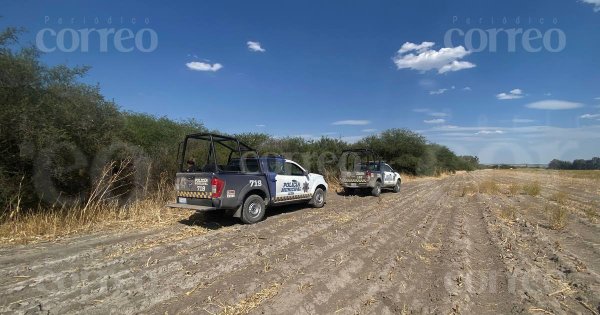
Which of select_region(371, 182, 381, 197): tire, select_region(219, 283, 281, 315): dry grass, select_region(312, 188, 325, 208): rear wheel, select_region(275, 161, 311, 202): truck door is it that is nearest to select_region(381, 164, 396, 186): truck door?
select_region(371, 182, 381, 197): tire

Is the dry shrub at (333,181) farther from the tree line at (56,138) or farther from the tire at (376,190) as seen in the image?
the tree line at (56,138)

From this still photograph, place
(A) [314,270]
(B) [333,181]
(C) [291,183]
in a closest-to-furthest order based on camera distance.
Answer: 1. (A) [314,270]
2. (C) [291,183]
3. (B) [333,181]

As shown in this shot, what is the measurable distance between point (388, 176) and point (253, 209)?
950cm

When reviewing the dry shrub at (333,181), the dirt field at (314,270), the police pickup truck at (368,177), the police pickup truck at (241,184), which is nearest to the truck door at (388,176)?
the police pickup truck at (368,177)

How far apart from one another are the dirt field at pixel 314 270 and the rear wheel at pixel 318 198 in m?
3.04

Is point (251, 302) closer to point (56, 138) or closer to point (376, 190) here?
point (56, 138)

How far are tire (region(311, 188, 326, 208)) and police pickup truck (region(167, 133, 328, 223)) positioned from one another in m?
0.03

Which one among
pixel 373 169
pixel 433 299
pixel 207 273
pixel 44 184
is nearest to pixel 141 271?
pixel 207 273

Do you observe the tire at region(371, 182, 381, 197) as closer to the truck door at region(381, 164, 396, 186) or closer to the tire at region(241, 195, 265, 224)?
the truck door at region(381, 164, 396, 186)

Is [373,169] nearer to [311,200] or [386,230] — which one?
[311,200]

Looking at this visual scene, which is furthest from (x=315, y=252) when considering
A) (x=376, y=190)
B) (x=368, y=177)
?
(x=376, y=190)

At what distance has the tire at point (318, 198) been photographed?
443 inches

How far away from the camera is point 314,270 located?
4887 mm

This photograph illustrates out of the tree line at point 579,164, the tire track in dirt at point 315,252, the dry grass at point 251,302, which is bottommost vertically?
the dry grass at point 251,302
